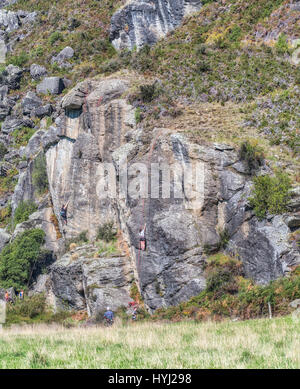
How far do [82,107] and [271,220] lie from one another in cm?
1873

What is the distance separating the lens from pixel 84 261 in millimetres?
27203

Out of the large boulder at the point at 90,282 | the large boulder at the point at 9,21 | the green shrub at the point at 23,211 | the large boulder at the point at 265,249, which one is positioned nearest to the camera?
the large boulder at the point at 265,249

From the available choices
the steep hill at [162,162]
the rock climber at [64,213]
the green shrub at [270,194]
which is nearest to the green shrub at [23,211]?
the steep hill at [162,162]

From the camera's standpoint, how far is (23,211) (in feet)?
127

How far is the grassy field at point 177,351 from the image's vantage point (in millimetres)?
7625

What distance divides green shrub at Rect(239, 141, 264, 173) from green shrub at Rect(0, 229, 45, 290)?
17.6m

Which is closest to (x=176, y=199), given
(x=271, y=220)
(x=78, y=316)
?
(x=271, y=220)

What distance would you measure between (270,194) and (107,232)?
11352 mm

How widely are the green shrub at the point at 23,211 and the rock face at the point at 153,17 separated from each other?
709 inches

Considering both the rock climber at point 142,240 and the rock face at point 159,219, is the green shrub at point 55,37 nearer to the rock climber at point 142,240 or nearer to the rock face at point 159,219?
the rock face at point 159,219
